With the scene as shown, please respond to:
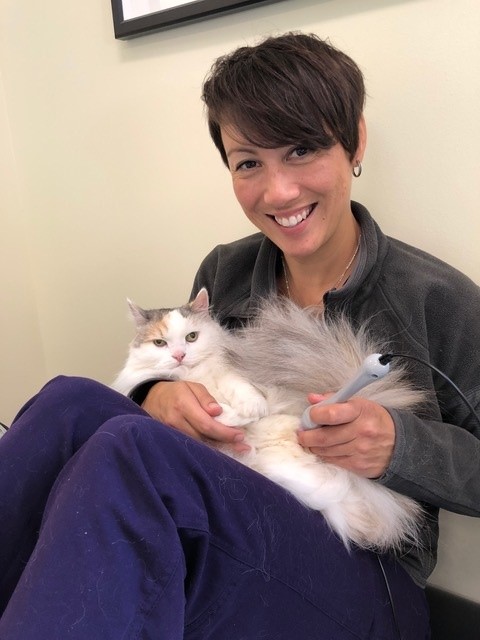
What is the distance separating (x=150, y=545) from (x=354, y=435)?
328 mm

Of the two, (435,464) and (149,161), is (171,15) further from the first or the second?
(435,464)

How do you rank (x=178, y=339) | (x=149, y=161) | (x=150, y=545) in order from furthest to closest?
(x=149, y=161) → (x=178, y=339) → (x=150, y=545)

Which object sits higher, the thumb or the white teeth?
the white teeth

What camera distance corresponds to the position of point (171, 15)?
3.90ft

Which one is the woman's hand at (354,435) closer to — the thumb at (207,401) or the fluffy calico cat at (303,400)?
the fluffy calico cat at (303,400)

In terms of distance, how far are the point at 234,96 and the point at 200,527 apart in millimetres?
639

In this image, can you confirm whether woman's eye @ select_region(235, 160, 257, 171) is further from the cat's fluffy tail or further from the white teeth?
the cat's fluffy tail

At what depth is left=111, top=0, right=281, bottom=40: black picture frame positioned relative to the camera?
1.12 meters

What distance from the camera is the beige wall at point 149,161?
0.99 metres

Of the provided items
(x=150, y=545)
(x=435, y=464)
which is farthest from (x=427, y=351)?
(x=150, y=545)

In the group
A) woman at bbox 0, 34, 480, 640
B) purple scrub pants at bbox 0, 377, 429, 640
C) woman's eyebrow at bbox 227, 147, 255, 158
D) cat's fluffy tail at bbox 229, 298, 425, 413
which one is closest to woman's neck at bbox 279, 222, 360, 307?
woman at bbox 0, 34, 480, 640

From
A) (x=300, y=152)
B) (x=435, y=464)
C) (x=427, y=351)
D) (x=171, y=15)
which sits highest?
(x=171, y=15)

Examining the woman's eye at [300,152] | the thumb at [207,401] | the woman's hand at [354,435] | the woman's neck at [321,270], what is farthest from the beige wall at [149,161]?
the thumb at [207,401]

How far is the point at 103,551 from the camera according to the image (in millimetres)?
591
